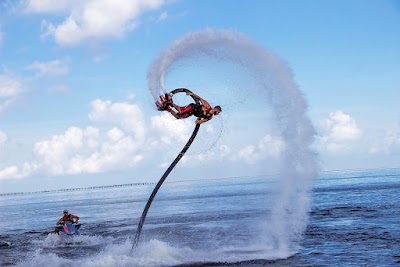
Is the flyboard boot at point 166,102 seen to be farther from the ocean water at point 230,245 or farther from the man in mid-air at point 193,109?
the ocean water at point 230,245

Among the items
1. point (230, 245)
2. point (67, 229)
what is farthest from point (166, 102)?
point (67, 229)

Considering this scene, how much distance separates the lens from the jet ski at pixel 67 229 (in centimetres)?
3888

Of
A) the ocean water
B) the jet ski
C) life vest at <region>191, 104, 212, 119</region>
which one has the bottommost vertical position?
the ocean water

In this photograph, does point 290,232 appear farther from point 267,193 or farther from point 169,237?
point 169,237

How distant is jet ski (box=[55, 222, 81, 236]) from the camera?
3888 cm

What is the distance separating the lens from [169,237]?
123 feet

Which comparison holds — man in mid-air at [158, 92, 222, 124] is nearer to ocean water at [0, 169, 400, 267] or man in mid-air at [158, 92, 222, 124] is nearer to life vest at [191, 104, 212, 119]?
life vest at [191, 104, 212, 119]

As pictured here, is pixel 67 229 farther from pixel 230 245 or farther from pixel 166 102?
pixel 166 102

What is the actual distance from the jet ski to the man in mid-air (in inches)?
898

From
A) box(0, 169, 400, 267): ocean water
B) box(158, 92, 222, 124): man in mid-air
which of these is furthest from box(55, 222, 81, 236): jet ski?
box(158, 92, 222, 124): man in mid-air

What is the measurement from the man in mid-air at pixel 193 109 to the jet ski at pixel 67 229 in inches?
898

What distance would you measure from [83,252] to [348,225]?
19.5 m

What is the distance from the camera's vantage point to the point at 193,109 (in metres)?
19.4

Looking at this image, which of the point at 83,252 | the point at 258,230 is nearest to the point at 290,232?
the point at 258,230
